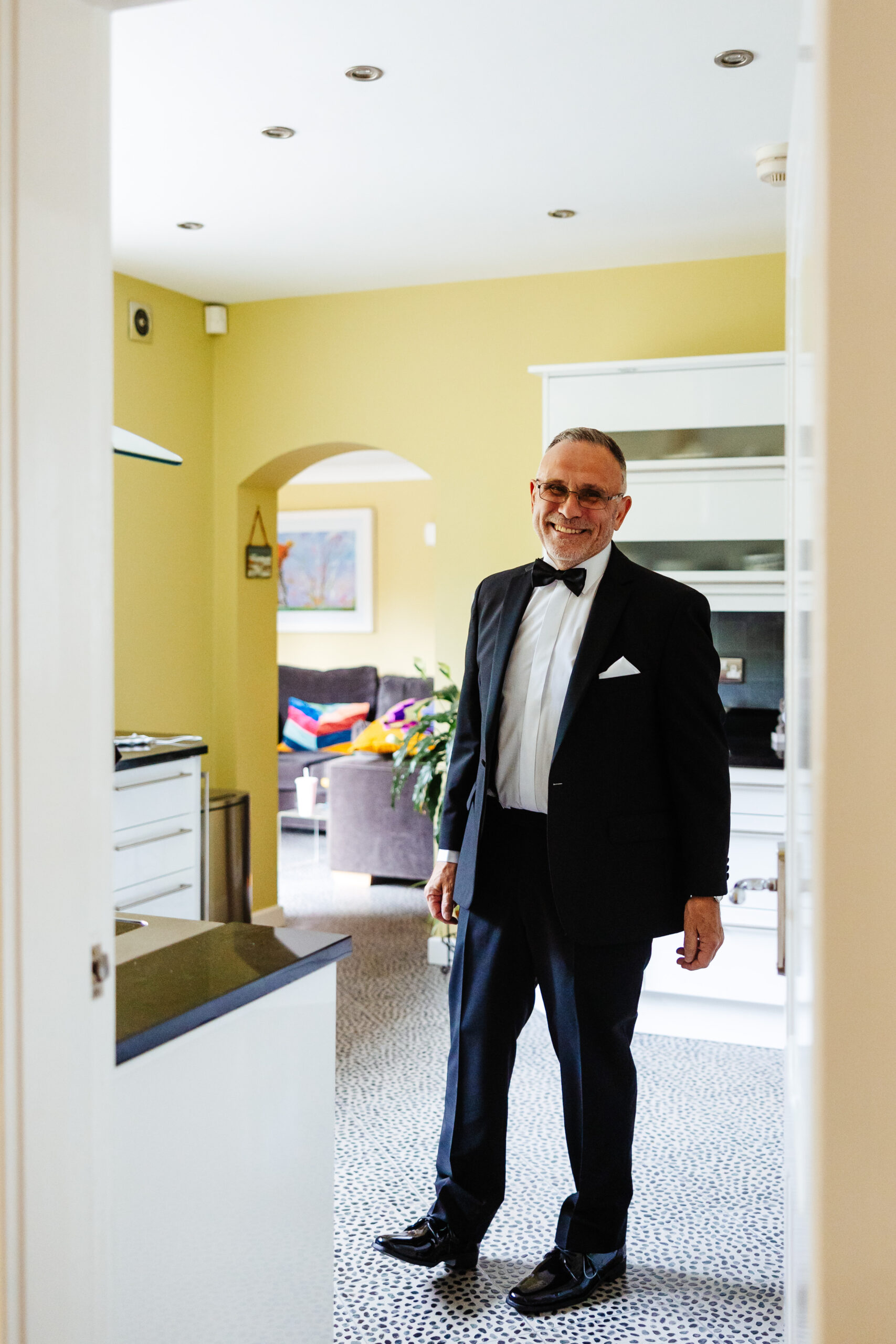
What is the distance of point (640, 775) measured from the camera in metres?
2.15

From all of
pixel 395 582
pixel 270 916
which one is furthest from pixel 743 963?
pixel 395 582

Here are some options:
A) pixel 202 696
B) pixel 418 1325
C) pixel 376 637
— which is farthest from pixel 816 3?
pixel 376 637

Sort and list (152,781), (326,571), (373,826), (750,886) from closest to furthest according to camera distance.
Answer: (750,886), (152,781), (373,826), (326,571)

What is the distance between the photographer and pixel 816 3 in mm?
817

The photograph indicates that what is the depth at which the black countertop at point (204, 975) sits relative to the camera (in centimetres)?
133

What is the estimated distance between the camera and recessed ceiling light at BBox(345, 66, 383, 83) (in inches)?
109

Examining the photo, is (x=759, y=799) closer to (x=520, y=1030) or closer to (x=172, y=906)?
(x=520, y=1030)

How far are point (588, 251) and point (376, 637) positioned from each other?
469cm

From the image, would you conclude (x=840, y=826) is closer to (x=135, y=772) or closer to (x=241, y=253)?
(x=135, y=772)

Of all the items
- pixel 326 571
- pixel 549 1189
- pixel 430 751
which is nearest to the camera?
pixel 549 1189

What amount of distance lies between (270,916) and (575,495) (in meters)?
3.30

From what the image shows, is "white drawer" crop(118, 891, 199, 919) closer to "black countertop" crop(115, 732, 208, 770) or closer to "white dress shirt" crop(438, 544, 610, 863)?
"black countertop" crop(115, 732, 208, 770)

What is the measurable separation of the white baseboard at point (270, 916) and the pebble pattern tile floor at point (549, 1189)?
90 centimetres

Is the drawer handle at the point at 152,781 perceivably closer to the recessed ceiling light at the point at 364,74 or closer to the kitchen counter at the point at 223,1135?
the kitchen counter at the point at 223,1135
